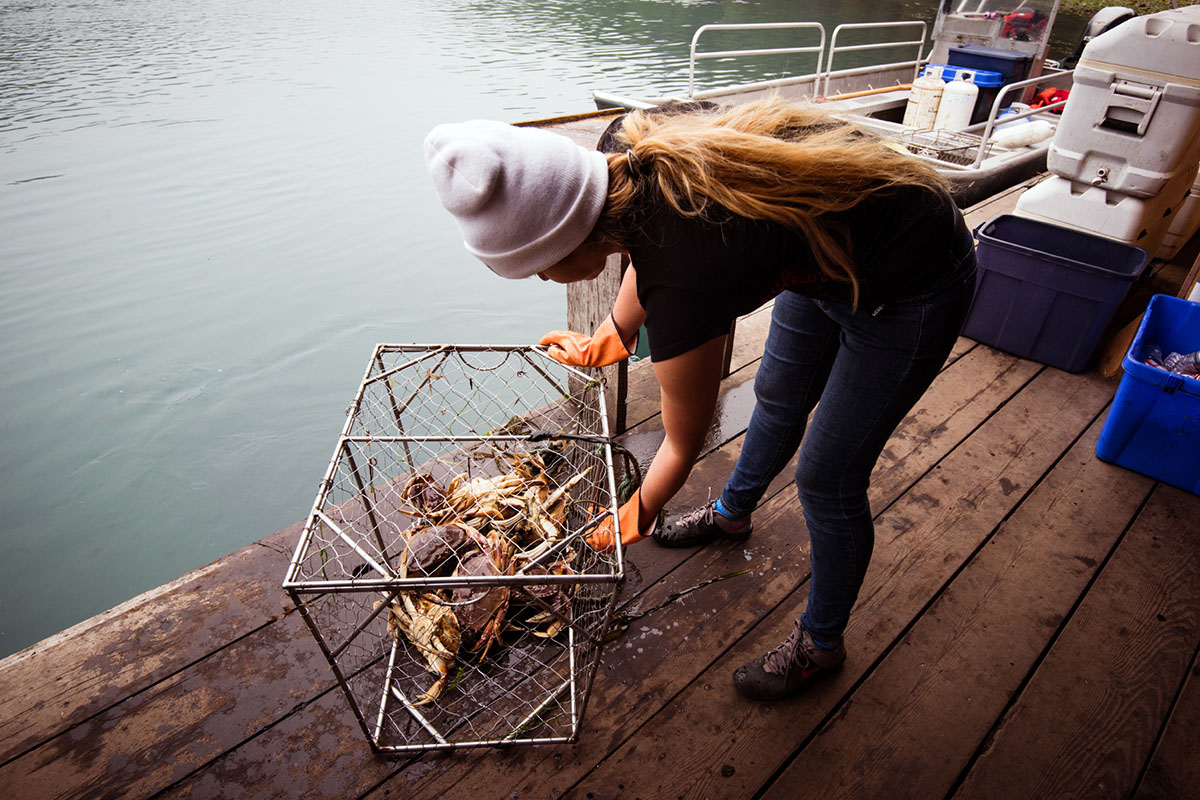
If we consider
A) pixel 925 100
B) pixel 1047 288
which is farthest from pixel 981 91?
pixel 1047 288

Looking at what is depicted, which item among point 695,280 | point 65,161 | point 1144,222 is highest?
point 695,280

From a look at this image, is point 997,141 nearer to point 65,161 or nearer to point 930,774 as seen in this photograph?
point 930,774

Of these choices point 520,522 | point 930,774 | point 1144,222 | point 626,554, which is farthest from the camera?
point 1144,222

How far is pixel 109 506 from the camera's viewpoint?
11.4ft

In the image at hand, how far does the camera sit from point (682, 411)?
3.23 feet

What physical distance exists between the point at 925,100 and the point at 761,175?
5.96 metres

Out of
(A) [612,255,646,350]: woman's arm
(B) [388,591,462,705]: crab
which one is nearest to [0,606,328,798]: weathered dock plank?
(B) [388,591,462,705]: crab

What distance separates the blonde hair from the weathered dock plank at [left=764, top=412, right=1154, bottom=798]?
97 centimetres

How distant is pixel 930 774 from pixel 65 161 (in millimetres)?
9620

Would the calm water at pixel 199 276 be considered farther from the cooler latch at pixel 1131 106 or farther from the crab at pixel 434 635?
the cooler latch at pixel 1131 106

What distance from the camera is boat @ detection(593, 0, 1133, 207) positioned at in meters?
4.87

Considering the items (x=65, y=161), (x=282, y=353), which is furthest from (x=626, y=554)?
(x=65, y=161)

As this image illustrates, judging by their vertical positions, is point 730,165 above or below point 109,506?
above

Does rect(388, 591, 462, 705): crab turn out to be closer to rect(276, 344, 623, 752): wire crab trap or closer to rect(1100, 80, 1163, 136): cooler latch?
rect(276, 344, 623, 752): wire crab trap
